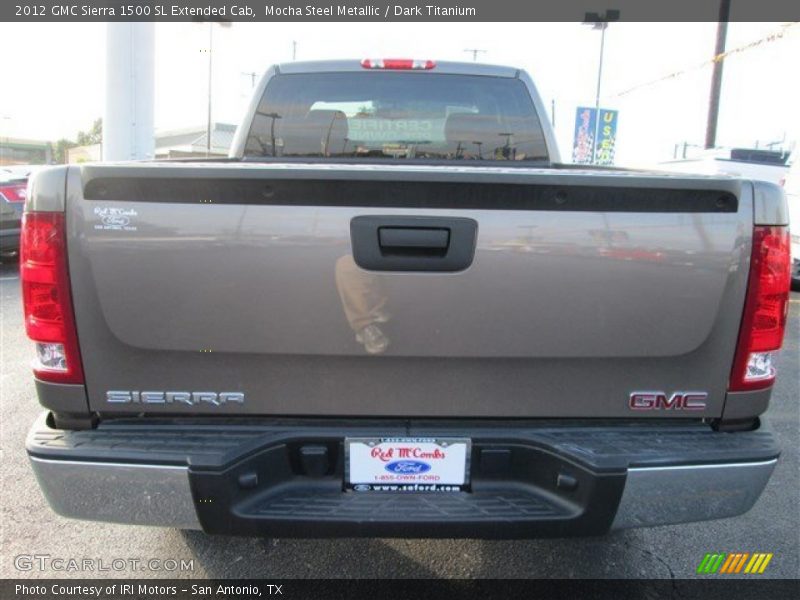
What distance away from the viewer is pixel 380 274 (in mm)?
1864

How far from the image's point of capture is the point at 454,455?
1.98 metres

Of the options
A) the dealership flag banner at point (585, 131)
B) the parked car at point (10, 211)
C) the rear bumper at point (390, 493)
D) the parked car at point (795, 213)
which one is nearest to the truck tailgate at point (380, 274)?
the rear bumper at point (390, 493)

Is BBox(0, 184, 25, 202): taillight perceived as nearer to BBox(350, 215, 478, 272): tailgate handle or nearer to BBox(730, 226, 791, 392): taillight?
BBox(350, 215, 478, 272): tailgate handle

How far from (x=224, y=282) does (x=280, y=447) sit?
55 centimetres

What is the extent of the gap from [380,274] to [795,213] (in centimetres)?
971

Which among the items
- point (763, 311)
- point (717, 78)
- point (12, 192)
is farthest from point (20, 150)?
point (763, 311)

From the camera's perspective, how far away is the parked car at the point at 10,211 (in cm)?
869

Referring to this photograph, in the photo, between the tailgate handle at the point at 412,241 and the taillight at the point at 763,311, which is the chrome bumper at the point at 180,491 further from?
A: the tailgate handle at the point at 412,241

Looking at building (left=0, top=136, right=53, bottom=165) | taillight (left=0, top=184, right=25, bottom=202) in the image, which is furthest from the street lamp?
building (left=0, top=136, right=53, bottom=165)

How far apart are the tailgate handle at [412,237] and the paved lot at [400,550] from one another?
1490mm

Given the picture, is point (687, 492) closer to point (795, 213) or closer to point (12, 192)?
point (795, 213)

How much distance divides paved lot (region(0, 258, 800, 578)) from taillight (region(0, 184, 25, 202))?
6933mm

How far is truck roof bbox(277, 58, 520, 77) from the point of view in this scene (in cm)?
374

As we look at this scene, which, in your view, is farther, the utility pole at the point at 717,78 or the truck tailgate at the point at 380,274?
the utility pole at the point at 717,78
